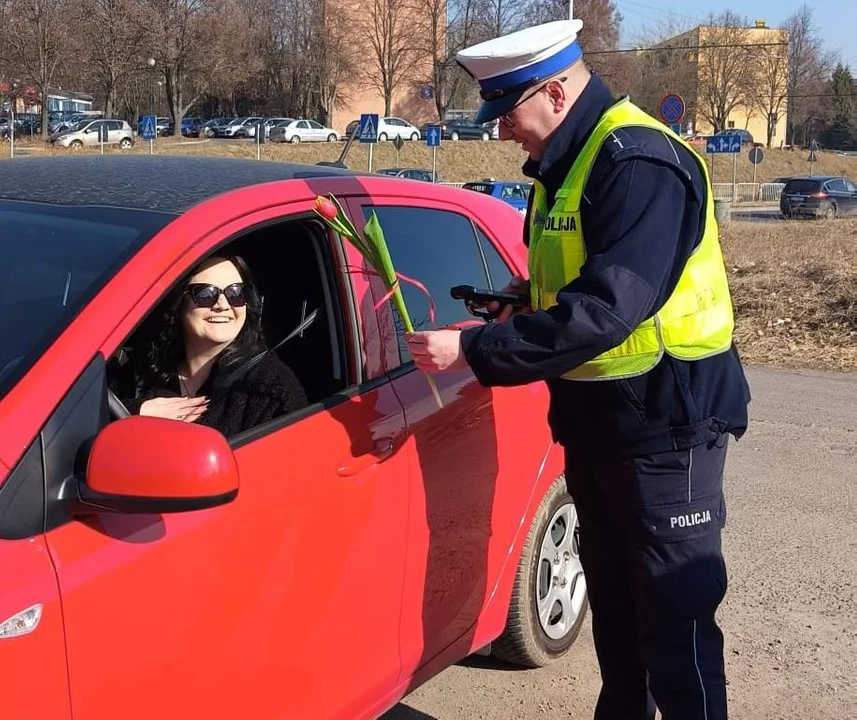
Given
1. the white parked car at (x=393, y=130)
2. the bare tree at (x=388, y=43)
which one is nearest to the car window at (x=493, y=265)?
the white parked car at (x=393, y=130)

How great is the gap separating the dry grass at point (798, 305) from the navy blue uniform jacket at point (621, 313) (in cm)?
729

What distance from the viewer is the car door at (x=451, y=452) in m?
2.66

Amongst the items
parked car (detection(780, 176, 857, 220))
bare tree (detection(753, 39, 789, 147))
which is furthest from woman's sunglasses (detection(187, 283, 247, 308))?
bare tree (detection(753, 39, 789, 147))

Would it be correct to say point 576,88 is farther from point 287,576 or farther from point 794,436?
point 794,436

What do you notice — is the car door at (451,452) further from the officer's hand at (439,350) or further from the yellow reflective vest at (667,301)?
the yellow reflective vest at (667,301)

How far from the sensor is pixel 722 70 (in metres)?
73.8

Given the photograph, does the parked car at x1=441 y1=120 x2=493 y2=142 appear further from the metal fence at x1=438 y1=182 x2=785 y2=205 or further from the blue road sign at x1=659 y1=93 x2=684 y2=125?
the blue road sign at x1=659 y1=93 x2=684 y2=125

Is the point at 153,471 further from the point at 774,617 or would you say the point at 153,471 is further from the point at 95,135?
the point at 95,135

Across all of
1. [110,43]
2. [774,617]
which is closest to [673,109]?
[774,617]

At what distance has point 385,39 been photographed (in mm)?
69625

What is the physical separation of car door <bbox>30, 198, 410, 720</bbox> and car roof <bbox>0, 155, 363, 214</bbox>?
15cm

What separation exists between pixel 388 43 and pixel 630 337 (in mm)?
70846

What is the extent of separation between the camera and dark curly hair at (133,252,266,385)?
2.61m

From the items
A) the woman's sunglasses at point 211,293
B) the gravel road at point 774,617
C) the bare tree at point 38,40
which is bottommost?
the gravel road at point 774,617
